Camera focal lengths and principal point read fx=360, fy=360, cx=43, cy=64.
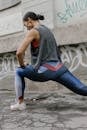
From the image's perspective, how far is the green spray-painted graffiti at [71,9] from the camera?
687 cm

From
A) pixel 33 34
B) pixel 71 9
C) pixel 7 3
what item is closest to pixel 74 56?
pixel 71 9

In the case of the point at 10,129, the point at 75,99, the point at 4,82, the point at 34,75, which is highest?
the point at 34,75

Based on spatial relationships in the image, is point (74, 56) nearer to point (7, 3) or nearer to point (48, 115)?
point (48, 115)

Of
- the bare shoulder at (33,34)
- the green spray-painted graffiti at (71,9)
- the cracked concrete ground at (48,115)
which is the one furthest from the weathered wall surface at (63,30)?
the bare shoulder at (33,34)

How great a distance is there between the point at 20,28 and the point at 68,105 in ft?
11.6

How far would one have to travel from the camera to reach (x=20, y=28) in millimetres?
8461

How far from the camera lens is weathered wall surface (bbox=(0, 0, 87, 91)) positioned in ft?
22.5

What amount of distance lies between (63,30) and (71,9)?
0.44m

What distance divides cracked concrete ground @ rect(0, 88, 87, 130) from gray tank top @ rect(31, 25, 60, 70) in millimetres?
665

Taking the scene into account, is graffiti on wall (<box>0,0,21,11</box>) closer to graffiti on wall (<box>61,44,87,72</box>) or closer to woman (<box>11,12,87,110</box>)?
graffiti on wall (<box>61,44,87,72</box>)

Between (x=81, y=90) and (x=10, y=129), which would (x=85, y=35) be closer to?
(x=81, y=90)

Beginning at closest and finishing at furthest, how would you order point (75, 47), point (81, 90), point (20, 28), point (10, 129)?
point (10, 129)
point (81, 90)
point (75, 47)
point (20, 28)

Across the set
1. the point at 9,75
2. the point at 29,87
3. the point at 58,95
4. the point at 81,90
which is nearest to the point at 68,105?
the point at 81,90

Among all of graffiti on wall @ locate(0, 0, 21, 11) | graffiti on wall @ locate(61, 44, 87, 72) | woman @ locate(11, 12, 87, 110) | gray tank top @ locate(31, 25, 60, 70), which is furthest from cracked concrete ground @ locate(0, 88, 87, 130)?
graffiti on wall @ locate(0, 0, 21, 11)
